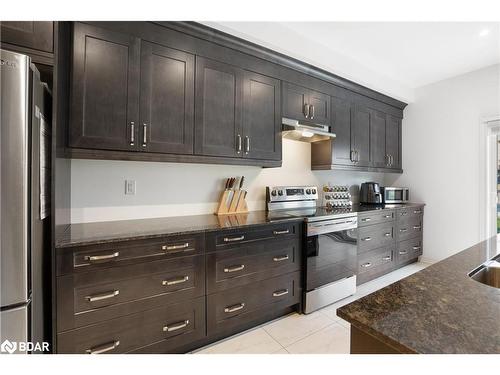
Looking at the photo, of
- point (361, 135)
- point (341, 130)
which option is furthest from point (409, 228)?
point (341, 130)

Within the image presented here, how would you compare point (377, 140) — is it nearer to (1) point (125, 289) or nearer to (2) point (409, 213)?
(2) point (409, 213)

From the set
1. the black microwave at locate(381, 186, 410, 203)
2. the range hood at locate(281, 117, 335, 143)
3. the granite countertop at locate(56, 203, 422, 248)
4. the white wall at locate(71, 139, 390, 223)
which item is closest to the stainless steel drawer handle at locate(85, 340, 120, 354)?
the granite countertop at locate(56, 203, 422, 248)

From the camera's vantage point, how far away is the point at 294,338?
6.44 ft

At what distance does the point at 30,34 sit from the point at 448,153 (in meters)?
4.66

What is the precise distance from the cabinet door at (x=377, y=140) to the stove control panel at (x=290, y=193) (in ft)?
3.74

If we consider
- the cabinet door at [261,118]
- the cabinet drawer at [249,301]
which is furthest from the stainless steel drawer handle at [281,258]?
the cabinet door at [261,118]

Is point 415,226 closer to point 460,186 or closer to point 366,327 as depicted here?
point 460,186

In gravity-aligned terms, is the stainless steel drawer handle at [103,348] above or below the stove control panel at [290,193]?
below

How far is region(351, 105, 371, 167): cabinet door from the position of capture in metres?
3.22

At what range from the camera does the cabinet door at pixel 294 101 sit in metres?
2.53

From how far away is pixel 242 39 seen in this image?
215 cm

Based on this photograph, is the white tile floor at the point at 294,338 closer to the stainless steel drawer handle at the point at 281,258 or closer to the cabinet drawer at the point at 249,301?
the cabinet drawer at the point at 249,301
